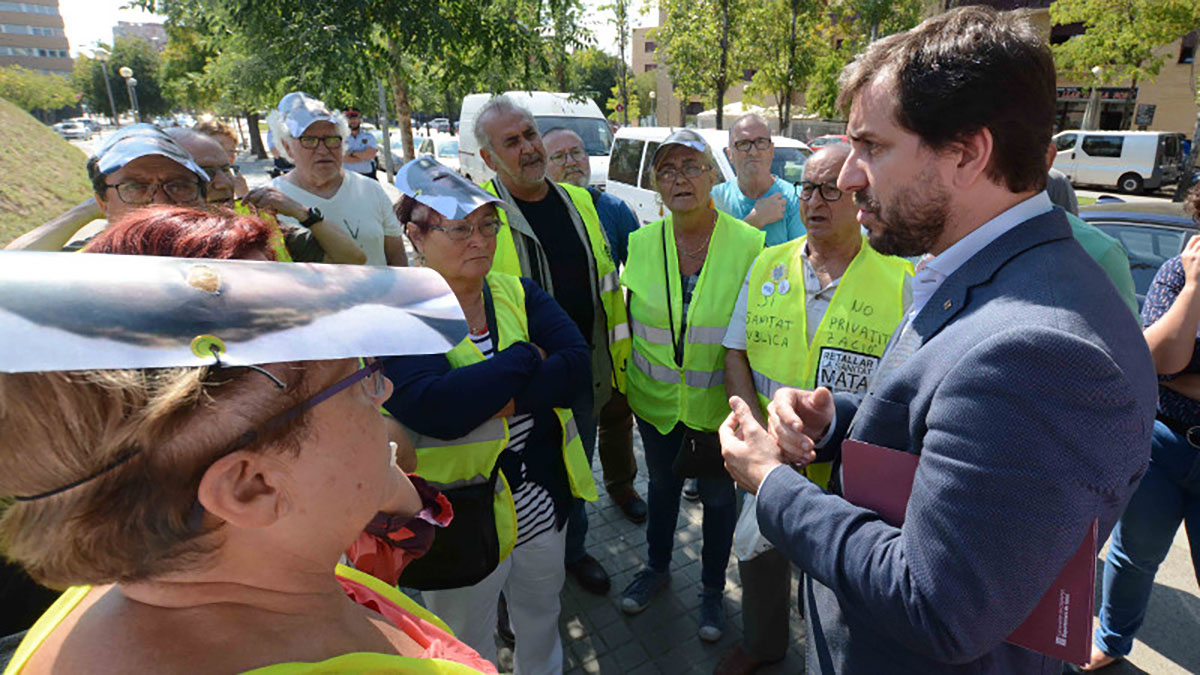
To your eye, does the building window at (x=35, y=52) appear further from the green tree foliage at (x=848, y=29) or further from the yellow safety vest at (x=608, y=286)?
the yellow safety vest at (x=608, y=286)

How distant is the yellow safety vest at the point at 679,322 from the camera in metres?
2.67

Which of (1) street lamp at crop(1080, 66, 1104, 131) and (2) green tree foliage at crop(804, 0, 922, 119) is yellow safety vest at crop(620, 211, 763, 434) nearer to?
(2) green tree foliage at crop(804, 0, 922, 119)

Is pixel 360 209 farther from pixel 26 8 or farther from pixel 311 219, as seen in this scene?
pixel 26 8

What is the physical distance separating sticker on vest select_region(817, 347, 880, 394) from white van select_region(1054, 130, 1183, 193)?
20.7 metres

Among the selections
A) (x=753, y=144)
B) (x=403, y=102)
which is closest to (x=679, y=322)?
(x=753, y=144)

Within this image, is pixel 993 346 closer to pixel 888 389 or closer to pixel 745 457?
pixel 888 389

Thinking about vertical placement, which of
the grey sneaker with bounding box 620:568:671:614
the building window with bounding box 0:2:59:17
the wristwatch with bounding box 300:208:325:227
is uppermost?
the building window with bounding box 0:2:59:17

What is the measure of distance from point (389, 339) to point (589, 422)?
2.29m

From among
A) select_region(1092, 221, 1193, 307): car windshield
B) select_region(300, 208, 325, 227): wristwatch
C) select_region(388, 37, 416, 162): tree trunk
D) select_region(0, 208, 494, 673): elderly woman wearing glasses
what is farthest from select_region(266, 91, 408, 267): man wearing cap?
select_region(1092, 221, 1193, 307): car windshield

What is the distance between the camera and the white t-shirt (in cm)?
375

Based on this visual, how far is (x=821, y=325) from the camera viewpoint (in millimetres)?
2227

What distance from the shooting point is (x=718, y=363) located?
8.78ft

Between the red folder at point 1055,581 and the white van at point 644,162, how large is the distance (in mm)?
6926

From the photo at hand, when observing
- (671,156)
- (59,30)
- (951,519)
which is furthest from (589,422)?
(59,30)
